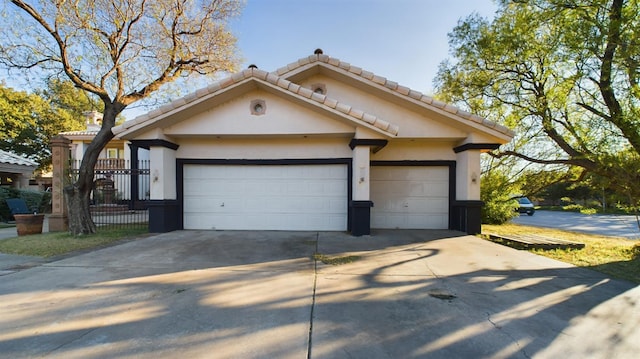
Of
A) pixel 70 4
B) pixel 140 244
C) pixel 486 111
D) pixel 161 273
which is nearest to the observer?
pixel 161 273

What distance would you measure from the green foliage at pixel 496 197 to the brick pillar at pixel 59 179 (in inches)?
570

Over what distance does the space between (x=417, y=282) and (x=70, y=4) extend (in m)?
10.5

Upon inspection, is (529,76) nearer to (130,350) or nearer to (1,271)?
(130,350)

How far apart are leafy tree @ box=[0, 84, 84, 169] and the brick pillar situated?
19.7 metres

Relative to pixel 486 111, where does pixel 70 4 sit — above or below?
above

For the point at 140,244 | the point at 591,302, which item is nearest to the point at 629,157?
the point at 591,302

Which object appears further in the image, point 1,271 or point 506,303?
point 1,271

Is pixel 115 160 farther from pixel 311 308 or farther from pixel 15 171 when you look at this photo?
pixel 311 308

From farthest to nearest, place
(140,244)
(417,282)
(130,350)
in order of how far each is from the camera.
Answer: (140,244), (417,282), (130,350)

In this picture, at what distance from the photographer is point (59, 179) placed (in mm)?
9070

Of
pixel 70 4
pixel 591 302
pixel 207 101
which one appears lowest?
pixel 591 302

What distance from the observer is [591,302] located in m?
3.79

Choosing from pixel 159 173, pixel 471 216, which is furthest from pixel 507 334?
pixel 159 173

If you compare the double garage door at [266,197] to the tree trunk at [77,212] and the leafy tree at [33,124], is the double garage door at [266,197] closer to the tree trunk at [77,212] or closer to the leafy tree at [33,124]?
the tree trunk at [77,212]
